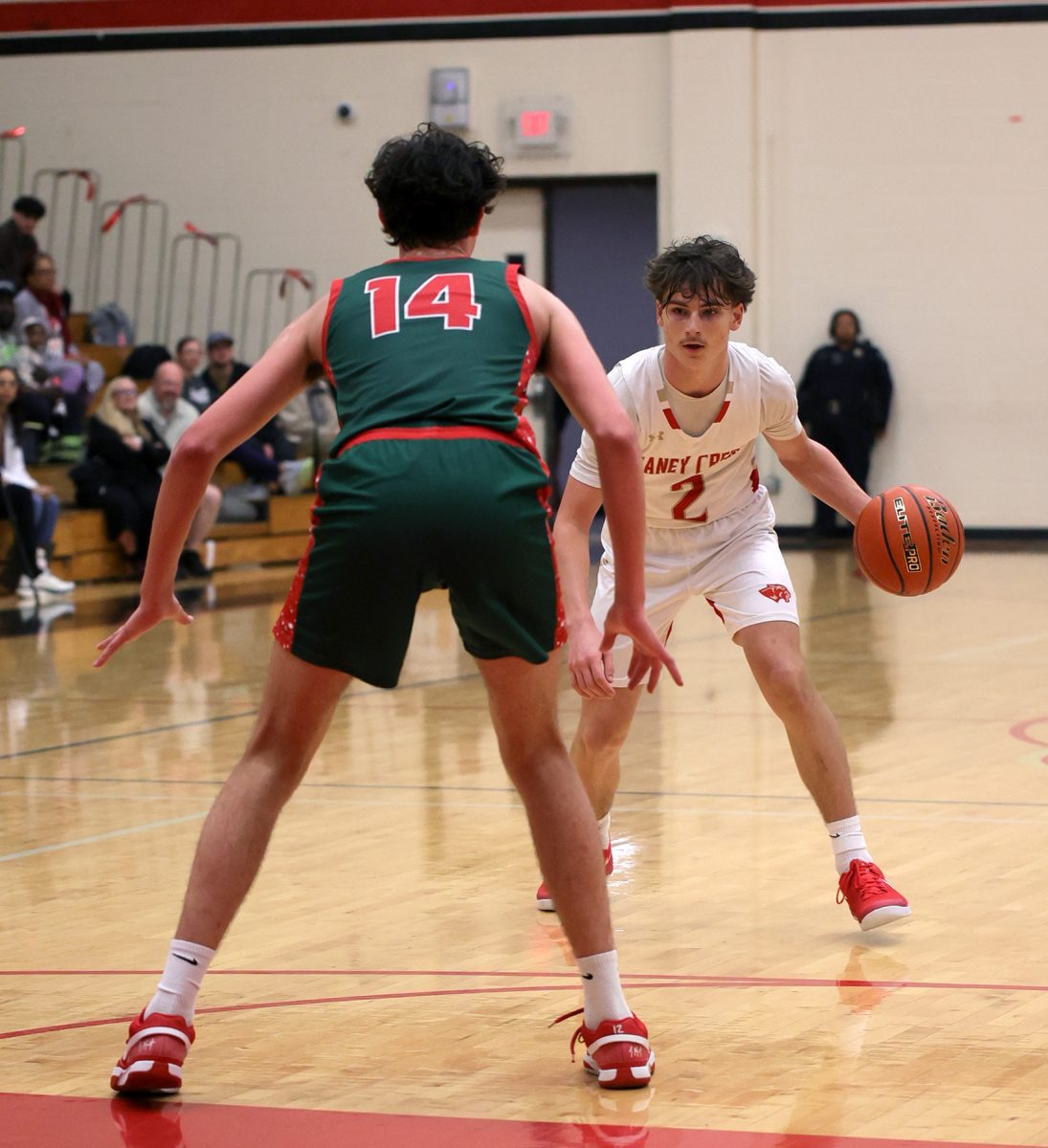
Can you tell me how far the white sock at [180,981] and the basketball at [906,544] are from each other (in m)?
2.16

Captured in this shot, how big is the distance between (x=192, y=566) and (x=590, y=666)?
1027cm

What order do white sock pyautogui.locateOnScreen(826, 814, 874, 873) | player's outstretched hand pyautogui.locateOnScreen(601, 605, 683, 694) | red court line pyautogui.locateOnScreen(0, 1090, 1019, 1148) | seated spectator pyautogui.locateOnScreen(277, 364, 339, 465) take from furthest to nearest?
seated spectator pyautogui.locateOnScreen(277, 364, 339, 465) → white sock pyautogui.locateOnScreen(826, 814, 874, 873) → player's outstretched hand pyautogui.locateOnScreen(601, 605, 683, 694) → red court line pyautogui.locateOnScreen(0, 1090, 1019, 1148)

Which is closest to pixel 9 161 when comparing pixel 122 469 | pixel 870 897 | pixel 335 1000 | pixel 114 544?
pixel 122 469

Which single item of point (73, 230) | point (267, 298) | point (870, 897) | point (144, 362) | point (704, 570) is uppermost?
point (73, 230)

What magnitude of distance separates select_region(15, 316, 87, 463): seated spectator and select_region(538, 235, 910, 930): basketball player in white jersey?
9296 mm

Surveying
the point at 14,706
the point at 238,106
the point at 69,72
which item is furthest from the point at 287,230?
the point at 14,706

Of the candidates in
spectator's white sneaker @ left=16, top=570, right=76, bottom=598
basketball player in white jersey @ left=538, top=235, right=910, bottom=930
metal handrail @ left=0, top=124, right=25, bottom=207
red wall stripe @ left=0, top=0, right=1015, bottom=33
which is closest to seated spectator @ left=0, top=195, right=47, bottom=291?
metal handrail @ left=0, top=124, right=25, bottom=207

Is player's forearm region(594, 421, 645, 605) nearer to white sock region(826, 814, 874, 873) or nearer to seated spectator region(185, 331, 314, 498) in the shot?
white sock region(826, 814, 874, 873)

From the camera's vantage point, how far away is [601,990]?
3189mm

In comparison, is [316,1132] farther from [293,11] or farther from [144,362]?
[293,11]

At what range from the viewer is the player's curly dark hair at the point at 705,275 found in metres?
4.28

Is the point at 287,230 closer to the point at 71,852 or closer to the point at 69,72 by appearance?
the point at 69,72

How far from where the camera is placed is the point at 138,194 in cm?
1775

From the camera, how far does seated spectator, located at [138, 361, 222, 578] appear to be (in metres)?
13.5
